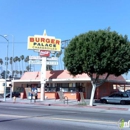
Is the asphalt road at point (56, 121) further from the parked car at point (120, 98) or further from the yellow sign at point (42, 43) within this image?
the yellow sign at point (42, 43)

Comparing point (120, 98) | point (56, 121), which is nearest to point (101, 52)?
point (120, 98)

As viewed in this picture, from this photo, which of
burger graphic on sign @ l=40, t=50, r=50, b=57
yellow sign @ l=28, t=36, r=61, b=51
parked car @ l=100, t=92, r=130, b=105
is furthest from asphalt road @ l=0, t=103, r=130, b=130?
burger graphic on sign @ l=40, t=50, r=50, b=57

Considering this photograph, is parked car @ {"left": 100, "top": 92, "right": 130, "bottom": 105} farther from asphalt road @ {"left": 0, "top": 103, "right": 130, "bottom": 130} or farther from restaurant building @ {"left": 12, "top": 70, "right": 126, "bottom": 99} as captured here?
asphalt road @ {"left": 0, "top": 103, "right": 130, "bottom": 130}

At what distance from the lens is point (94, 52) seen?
27500mm

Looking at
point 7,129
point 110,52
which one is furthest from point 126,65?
point 7,129

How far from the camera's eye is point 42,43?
1674 inches

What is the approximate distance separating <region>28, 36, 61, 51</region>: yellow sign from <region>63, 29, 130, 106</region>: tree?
44.6ft

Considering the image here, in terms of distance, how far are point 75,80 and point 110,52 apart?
14294 millimetres

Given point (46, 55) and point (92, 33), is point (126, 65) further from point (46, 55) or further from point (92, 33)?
point (46, 55)

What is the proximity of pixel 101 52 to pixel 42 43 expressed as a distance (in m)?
16.6

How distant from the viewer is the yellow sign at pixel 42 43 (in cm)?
4219

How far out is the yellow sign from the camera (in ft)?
138

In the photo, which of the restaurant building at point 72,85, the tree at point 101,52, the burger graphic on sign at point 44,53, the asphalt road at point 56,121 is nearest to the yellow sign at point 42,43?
the burger graphic on sign at point 44,53

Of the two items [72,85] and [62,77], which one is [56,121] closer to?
[72,85]
